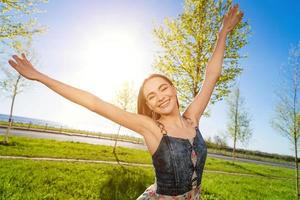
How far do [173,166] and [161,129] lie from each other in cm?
Answer: 30

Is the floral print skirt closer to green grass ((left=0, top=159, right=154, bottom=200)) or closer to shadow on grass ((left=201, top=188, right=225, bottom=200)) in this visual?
green grass ((left=0, top=159, right=154, bottom=200))

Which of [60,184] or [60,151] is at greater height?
[60,151]

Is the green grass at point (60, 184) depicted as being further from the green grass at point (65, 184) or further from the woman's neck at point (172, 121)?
the woman's neck at point (172, 121)

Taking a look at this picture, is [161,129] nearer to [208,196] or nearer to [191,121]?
[191,121]

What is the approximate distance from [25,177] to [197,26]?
28.4ft

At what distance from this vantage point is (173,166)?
1.84 meters

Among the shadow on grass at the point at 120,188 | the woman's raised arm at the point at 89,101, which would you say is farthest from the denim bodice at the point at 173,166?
the shadow on grass at the point at 120,188

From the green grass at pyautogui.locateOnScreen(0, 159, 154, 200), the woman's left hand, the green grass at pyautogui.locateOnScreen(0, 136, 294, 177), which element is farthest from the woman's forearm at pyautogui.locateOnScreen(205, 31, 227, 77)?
the green grass at pyautogui.locateOnScreen(0, 136, 294, 177)

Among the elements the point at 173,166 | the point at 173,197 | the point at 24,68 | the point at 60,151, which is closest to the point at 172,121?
the point at 173,166

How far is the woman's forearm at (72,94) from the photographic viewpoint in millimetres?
1894

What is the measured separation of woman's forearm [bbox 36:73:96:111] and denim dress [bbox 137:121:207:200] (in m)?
0.59

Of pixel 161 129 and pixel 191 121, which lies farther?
pixel 191 121

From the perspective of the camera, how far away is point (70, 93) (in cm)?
189

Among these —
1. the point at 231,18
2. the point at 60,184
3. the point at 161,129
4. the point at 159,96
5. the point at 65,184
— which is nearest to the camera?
the point at 161,129
